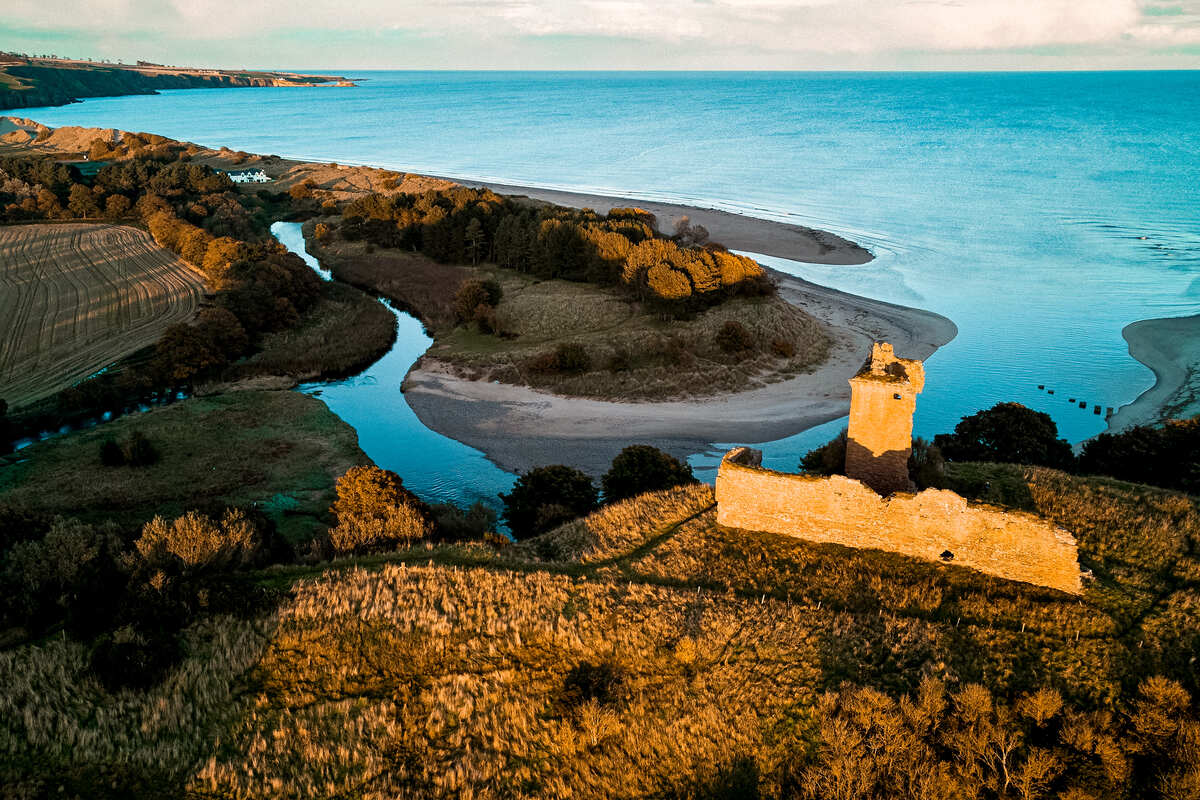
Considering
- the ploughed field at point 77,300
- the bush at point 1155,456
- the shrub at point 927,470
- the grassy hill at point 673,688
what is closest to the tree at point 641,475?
the shrub at point 927,470

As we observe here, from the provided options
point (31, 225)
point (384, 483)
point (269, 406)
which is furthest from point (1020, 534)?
point (31, 225)

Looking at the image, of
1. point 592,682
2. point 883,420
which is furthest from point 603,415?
point 592,682

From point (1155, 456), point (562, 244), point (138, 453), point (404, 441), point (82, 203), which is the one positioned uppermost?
point (82, 203)

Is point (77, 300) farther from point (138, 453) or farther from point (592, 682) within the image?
point (592, 682)

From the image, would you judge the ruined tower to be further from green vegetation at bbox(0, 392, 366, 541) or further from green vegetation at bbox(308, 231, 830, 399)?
green vegetation at bbox(308, 231, 830, 399)

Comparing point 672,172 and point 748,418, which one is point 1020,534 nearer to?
point 748,418
